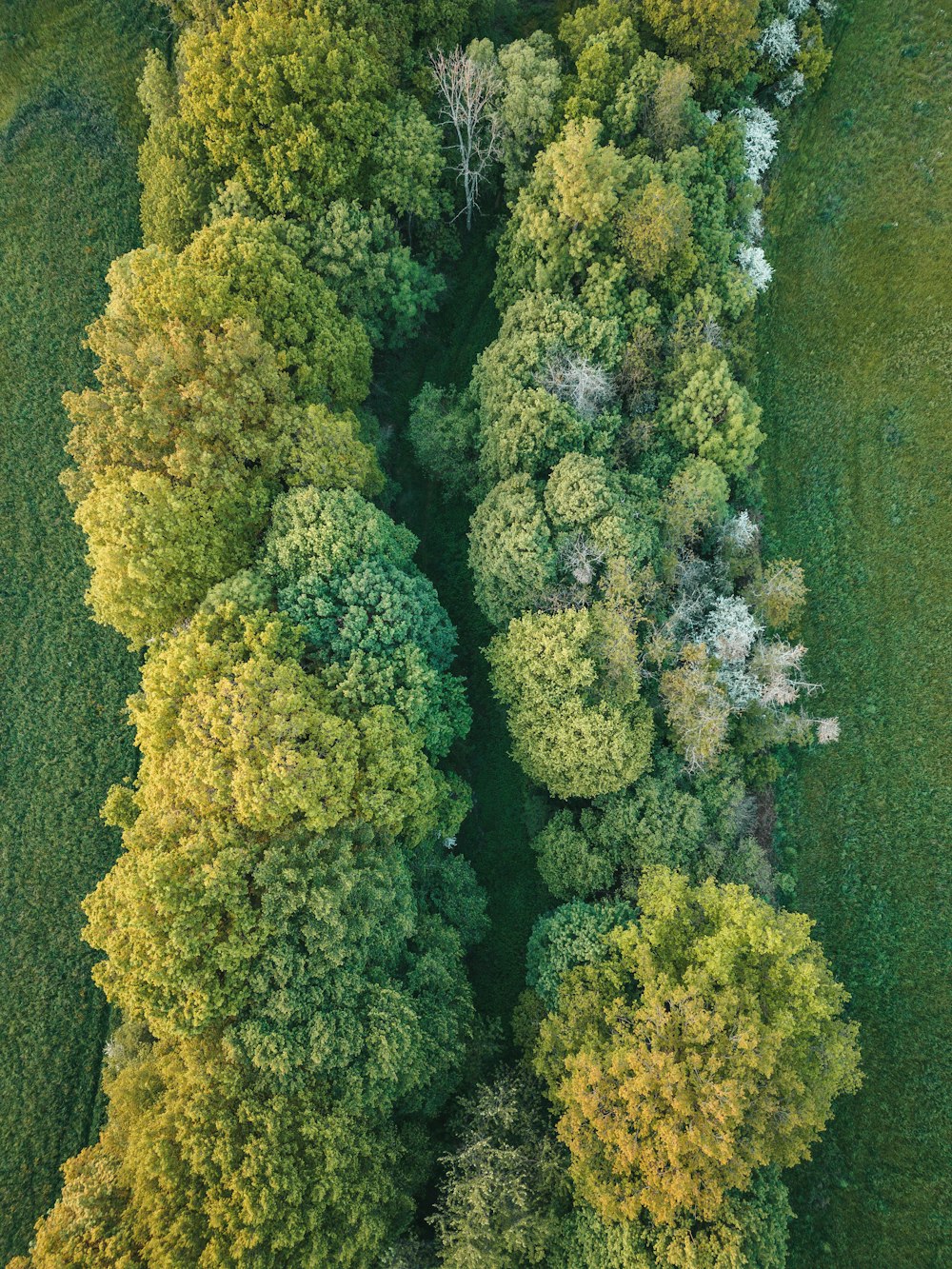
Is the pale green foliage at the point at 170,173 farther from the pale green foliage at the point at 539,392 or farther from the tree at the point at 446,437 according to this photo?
the pale green foliage at the point at 539,392

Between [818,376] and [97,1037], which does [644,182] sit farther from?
[97,1037]

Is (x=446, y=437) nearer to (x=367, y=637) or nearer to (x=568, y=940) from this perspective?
(x=367, y=637)

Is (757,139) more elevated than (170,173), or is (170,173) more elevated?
(757,139)

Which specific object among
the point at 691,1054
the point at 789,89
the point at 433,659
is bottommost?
the point at 691,1054

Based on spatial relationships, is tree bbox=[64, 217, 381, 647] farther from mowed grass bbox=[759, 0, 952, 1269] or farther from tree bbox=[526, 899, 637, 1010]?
mowed grass bbox=[759, 0, 952, 1269]

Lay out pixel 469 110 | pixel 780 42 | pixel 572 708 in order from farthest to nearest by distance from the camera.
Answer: pixel 780 42 < pixel 469 110 < pixel 572 708

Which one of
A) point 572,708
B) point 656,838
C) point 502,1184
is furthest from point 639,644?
point 502,1184
